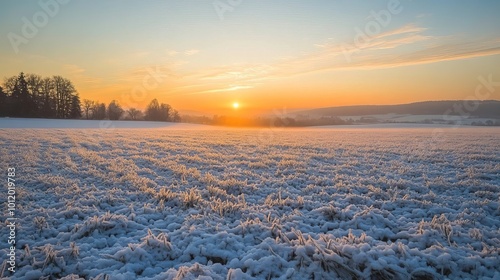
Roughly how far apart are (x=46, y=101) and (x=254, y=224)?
266 feet

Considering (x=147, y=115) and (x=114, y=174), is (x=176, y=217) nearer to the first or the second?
(x=114, y=174)

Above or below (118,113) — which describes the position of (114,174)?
below

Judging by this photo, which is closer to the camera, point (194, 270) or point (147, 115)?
point (194, 270)

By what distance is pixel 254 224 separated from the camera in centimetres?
598

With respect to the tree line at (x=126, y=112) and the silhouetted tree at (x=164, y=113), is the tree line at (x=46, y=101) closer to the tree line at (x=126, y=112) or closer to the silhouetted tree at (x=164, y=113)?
the tree line at (x=126, y=112)

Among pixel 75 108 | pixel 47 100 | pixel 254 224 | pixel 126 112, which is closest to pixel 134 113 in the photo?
pixel 126 112

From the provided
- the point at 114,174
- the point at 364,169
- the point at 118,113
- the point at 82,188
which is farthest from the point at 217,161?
the point at 118,113

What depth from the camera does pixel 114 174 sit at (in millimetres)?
10453

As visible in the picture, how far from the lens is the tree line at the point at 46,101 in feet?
204

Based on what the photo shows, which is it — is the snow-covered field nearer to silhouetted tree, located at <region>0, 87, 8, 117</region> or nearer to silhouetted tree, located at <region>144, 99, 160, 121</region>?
silhouetted tree, located at <region>0, 87, 8, 117</region>

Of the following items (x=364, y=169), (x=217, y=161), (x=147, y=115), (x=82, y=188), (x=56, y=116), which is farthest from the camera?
(x=147, y=115)

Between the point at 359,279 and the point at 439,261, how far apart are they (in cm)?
160

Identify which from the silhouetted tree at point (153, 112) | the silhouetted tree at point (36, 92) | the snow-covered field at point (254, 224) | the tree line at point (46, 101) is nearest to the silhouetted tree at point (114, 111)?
the tree line at point (46, 101)

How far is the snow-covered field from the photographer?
178 inches
